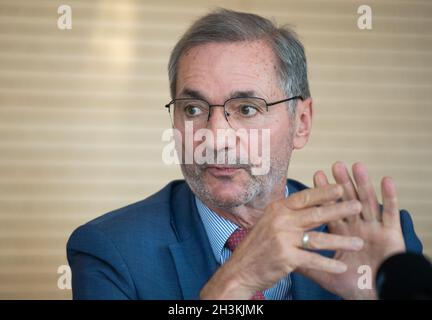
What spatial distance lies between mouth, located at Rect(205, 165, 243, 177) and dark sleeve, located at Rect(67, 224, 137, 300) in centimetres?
37

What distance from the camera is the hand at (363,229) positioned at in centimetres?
169

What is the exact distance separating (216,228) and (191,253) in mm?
137

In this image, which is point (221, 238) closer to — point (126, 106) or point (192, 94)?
point (192, 94)

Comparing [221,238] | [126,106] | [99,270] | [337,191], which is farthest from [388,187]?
[126,106]

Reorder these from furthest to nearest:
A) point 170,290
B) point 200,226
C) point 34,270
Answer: point 34,270 → point 200,226 → point 170,290

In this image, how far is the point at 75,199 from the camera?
4148 millimetres

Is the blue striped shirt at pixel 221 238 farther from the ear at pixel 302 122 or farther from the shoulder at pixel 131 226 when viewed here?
the ear at pixel 302 122

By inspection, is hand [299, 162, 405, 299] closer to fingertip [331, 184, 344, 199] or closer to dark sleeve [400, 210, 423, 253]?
fingertip [331, 184, 344, 199]

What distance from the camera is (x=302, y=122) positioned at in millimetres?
2322

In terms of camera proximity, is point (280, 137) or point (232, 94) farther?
point (280, 137)
